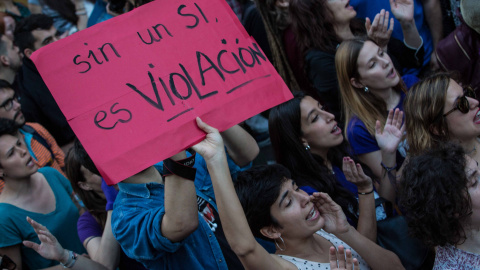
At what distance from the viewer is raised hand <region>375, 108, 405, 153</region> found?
122 inches

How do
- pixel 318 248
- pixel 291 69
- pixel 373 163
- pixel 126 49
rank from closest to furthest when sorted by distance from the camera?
1. pixel 126 49
2. pixel 318 248
3. pixel 373 163
4. pixel 291 69

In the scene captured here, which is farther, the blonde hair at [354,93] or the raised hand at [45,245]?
the blonde hair at [354,93]

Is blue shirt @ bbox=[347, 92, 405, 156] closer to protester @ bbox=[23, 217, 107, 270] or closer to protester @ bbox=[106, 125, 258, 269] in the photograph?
protester @ bbox=[106, 125, 258, 269]

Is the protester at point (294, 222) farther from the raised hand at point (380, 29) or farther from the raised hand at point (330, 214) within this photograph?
the raised hand at point (380, 29)

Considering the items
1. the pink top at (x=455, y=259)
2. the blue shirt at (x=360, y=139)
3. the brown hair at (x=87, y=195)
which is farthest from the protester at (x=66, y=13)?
the pink top at (x=455, y=259)

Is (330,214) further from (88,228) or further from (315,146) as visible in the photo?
(88,228)

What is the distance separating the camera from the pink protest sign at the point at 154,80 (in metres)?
2.03

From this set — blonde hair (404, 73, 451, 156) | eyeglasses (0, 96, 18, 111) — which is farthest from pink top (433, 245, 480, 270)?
eyeglasses (0, 96, 18, 111)

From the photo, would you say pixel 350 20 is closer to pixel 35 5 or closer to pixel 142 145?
pixel 142 145

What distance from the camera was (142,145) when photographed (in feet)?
6.62

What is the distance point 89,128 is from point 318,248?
121 cm

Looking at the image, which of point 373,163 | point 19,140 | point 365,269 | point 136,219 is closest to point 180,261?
point 136,219

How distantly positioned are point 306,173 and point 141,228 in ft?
4.11

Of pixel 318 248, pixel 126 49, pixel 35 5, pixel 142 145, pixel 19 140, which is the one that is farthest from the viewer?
pixel 35 5
